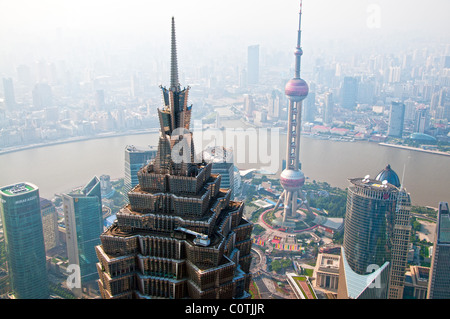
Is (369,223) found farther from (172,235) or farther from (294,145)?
(172,235)

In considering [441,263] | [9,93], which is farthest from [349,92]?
[441,263]

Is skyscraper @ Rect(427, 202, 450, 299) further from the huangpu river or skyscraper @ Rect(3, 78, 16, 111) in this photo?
skyscraper @ Rect(3, 78, 16, 111)

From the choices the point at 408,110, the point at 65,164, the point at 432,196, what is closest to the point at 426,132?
the point at 408,110

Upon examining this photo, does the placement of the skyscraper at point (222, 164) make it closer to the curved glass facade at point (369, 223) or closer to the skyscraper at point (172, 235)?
the curved glass facade at point (369, 223)

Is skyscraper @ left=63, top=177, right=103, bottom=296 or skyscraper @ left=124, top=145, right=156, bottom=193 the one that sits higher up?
skyscraper @ left=124, top=145, right=156, bottom=193

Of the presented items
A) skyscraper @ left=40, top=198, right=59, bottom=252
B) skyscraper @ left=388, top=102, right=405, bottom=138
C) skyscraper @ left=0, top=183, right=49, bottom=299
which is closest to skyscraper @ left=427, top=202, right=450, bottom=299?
skyscraper @ left=0, top=183, right=49, bottom=299

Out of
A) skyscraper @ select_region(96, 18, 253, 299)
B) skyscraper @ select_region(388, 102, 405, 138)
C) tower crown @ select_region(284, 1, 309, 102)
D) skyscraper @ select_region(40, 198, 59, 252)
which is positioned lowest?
skyscraper @ select_region(40, 198, 59, 252)
